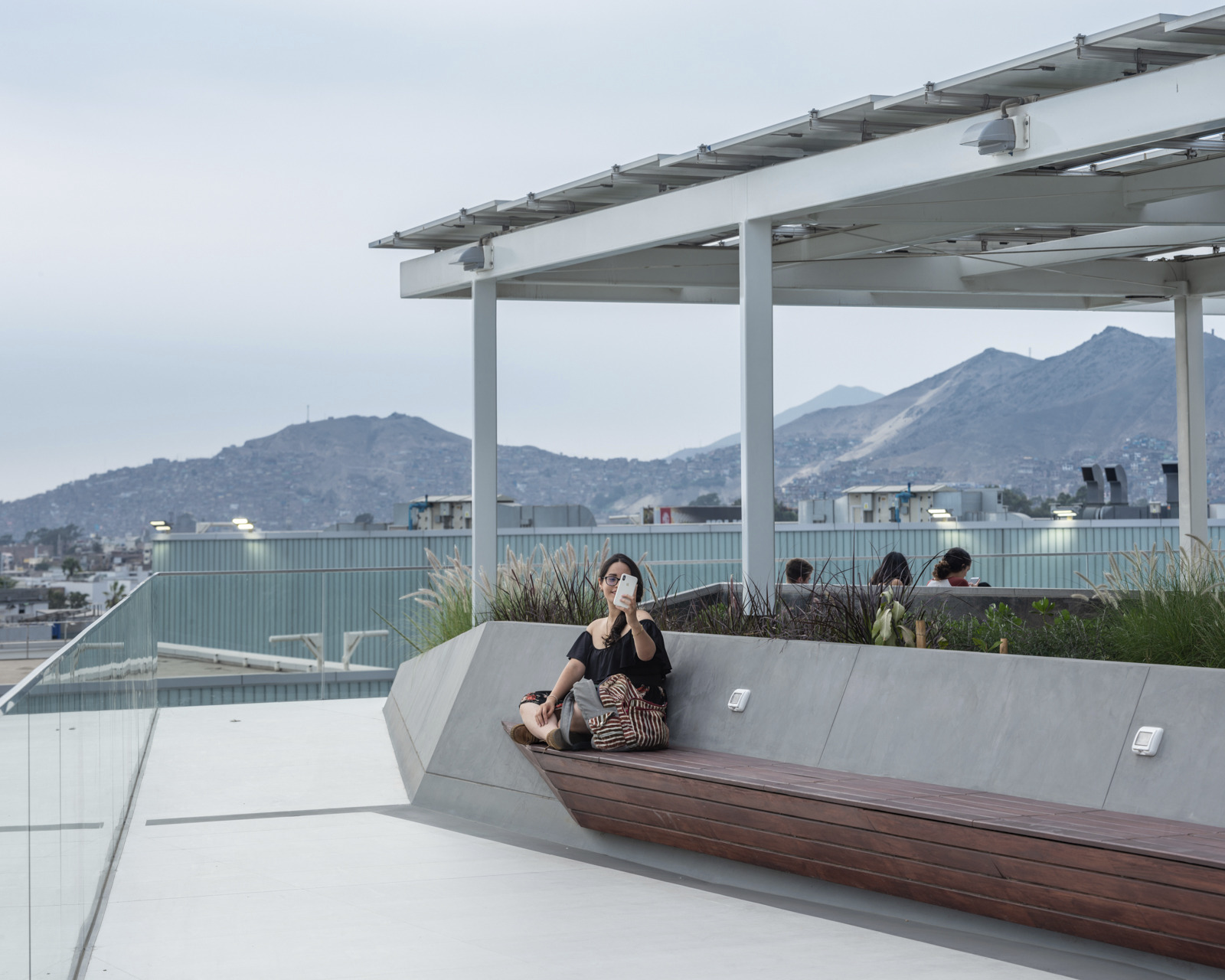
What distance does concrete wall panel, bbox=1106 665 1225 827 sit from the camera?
429cm

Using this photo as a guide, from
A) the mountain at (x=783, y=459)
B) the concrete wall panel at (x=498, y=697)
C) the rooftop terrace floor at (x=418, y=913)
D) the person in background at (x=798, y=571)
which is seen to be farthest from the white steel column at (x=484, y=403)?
the mountain at (x=783, y=459)

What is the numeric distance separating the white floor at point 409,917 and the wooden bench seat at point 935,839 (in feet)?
0.70

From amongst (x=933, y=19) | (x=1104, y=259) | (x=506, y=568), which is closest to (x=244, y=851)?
(x=506, y=568)

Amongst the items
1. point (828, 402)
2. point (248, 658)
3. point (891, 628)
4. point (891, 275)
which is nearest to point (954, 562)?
point (891, 275)

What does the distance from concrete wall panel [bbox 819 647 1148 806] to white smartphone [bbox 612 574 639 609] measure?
1.04 metres

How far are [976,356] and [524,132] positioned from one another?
3934 cm

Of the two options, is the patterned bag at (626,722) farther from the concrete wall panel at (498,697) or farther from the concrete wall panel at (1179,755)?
the concrete wall panel at (1179,755)

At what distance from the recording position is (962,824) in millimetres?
4387

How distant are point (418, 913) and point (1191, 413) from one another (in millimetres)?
8749

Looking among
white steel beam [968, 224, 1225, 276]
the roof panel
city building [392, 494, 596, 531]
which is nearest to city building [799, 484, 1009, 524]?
city building [392, 494, 596, 531]

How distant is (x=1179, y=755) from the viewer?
4410 millimetres

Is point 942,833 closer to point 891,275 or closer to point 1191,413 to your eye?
point 891,275

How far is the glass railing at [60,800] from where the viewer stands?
3.25 m

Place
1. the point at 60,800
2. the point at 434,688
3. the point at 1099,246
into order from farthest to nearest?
1. the point at 1099,246
2. the point at 434,688
3. the point at 60,800
